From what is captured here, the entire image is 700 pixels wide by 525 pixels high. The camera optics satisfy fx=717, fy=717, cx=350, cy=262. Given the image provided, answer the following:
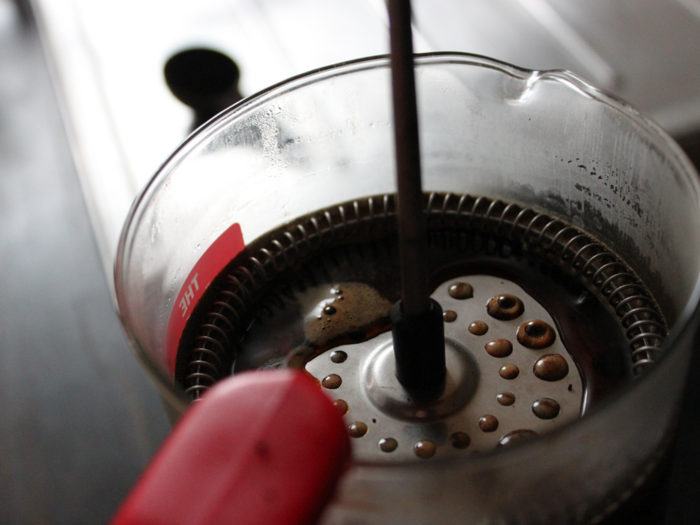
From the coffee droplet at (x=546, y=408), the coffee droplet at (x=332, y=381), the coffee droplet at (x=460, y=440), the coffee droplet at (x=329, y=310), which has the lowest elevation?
the coffee droplet at (x=460, y=440)

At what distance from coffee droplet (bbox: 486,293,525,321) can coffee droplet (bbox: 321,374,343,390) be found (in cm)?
8

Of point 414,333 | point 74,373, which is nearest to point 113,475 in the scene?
point 74,373

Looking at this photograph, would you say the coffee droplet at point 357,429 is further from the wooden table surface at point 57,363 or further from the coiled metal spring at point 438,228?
the wooden table surface at point 57,363

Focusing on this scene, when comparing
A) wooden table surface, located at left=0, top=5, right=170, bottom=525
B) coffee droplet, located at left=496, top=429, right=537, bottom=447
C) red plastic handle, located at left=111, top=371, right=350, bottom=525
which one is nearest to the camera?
red plastic handle, located at left=111, top=371, right=350, bottom=525

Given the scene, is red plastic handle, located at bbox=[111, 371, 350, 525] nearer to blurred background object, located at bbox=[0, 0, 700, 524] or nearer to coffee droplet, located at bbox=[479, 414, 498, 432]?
coffee droplet, located at bbox=[479, 414, 498, 432]

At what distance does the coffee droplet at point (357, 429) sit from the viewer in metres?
0.29

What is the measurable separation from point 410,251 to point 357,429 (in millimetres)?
84

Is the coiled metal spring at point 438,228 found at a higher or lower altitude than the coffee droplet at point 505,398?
higher

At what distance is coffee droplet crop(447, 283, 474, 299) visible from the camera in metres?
0.35

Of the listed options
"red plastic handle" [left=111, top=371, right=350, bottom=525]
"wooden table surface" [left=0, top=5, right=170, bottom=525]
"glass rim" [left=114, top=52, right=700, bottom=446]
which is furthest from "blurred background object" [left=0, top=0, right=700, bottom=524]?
"red plastic handle" [left=111, top=371, right=350, bottom=525]

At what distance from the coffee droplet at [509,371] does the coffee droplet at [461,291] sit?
48mm

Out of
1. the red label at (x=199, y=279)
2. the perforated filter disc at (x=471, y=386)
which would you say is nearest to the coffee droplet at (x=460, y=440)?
the perforated filter disc at (x=471, y=386)

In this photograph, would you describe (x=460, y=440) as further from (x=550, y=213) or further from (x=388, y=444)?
(x=550, y=213)

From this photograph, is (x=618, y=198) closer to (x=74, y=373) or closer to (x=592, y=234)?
(x=592, y=234)
